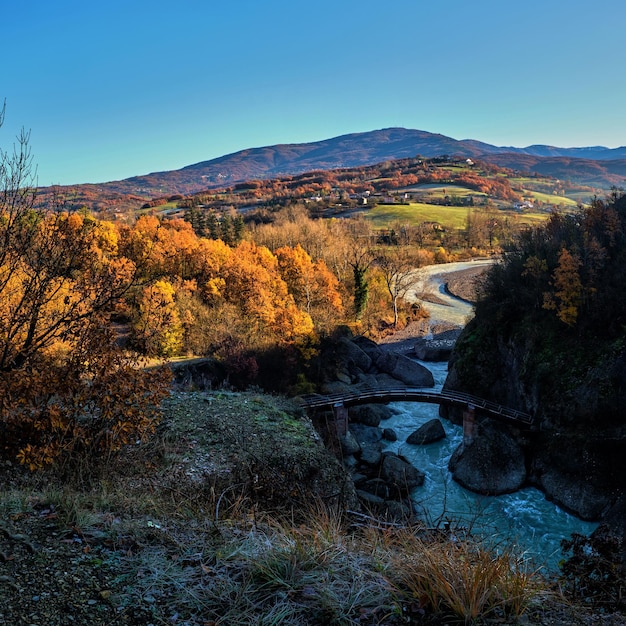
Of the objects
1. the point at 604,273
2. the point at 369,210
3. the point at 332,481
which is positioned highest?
the point at 369,210

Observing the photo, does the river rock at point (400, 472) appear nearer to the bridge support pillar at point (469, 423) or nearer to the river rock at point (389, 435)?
the bridge support pillar at point (469, 423)

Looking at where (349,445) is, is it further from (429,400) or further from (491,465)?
(491,465)

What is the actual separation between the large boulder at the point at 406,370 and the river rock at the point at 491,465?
1279 cm

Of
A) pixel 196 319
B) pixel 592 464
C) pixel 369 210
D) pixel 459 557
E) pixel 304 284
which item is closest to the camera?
pixel 459 557

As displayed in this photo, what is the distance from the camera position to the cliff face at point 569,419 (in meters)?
19.5

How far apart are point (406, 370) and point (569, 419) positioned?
15.1 metres

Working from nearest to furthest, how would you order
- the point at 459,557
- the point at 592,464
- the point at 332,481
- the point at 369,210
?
the point at 459,557 → the point at 332,481 → the point at 592,464 → the point at 369,210

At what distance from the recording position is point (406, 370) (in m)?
36.2

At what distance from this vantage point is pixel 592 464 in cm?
1994

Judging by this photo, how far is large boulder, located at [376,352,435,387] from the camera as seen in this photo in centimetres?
3534

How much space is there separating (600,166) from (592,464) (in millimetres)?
201957

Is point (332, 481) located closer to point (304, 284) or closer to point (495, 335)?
point (495, 335)

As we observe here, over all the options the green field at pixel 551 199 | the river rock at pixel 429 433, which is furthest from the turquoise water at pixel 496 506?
the green field at pixel 551 199

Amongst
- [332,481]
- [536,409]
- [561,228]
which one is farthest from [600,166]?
[332,481]
